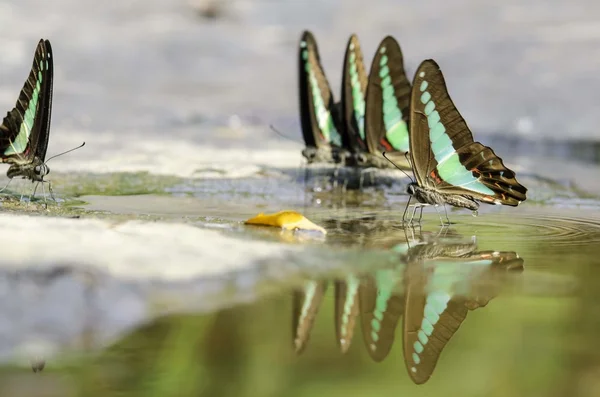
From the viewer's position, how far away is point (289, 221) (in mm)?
3953

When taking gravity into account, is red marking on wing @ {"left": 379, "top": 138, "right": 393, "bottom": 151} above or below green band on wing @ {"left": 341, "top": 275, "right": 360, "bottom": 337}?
above

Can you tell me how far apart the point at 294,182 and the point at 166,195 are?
4.22ft

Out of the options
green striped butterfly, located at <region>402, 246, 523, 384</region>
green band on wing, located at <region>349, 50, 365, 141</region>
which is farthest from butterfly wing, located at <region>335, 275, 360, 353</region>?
green band on wing, located at <region>349, 50, 365, 141</region>

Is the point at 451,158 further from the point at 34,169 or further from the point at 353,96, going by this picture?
the point at 353,96

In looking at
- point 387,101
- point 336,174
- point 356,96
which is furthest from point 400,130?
point 356,96

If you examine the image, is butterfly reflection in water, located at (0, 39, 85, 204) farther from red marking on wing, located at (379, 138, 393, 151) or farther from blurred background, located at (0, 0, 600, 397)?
red marking on wing, located at (379, 138, 393, 151)

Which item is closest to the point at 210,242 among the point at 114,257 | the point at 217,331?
the point at 114,257

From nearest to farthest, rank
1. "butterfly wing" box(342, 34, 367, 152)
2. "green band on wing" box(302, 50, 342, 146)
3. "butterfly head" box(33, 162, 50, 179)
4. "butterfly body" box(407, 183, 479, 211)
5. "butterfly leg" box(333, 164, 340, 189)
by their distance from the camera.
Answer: "butterfly body" box(407, 183, 479, 211), "butterfly head" box(33, 162, 50, 179), "butterfly leg" box(333, 164, 340, 189), "butterfly wing" box(342, 34, 367, 152), "green band on wing" box(302, 50, 342, 146)

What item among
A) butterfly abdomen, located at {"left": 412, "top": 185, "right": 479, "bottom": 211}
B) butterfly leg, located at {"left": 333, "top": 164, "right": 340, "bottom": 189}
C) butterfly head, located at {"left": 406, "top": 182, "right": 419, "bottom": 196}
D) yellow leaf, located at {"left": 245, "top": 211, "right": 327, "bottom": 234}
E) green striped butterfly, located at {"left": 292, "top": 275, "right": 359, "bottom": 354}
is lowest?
green striped butterfly, located at {"left": 292, "top": 275, "right": 359, "bottom": 354}

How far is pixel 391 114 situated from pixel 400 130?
0.56ft

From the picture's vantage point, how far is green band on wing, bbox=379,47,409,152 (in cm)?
613

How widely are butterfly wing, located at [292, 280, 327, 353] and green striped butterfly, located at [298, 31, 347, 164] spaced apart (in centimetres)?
454

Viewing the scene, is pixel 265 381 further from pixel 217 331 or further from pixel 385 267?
pixel 385 267

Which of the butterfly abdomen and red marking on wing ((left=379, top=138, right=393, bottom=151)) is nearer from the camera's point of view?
the butterfly abdomen
